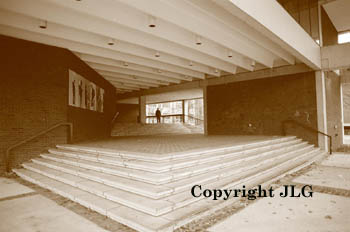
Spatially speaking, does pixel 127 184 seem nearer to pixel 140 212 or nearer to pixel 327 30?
pixel 140 212

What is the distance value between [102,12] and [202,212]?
15.2ft

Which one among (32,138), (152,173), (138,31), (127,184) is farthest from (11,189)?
(138,31)

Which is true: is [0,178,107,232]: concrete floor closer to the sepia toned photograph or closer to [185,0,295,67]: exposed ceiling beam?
the sepia toned photograph

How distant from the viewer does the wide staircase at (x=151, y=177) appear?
123 inches

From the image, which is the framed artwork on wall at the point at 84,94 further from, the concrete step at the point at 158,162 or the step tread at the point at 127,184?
the step tread at the point at 127,184

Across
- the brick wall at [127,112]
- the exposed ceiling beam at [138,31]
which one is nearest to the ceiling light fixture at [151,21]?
the exposed ceiling beam at [138,31]

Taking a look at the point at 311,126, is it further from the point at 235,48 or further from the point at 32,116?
the point at 32,116

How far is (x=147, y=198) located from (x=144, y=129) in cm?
1240

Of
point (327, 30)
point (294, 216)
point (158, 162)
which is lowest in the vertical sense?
point (294, 216)

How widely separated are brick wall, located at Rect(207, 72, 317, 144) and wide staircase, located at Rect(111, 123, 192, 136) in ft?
14.4

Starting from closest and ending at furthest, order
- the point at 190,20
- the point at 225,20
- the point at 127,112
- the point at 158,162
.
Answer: the point at 158,162 → the point at 225,20 → the point at 190,20 → the point at 127,112

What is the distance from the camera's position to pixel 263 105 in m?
11.2

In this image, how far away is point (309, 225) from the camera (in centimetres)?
286

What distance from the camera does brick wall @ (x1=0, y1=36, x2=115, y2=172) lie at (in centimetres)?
620
